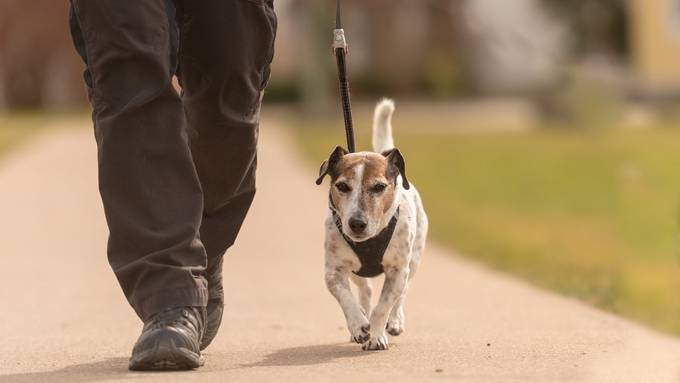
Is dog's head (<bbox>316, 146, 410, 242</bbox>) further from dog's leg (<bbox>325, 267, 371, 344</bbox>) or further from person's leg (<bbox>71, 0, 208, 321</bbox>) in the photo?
person's leg (<bbox>71, 0, 208, 321</bbox>)

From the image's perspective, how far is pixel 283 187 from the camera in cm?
1711

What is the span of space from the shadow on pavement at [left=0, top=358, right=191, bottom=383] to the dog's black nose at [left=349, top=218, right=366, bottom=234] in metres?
1.03

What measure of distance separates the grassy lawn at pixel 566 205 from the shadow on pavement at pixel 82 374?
3.18 metres

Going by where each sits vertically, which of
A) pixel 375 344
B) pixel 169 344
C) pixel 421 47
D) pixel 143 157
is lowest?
pixel 421 47

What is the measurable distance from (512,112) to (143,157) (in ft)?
130

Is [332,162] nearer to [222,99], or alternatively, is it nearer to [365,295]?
[222,99]

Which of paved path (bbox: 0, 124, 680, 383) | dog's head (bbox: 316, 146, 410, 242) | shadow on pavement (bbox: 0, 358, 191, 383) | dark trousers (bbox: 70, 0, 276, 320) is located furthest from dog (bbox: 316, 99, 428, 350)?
shadow on pavement (bbox: 0, 358, 191, 383)

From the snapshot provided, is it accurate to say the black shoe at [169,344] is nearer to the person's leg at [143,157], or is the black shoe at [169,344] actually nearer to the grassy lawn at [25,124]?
the person's leg at [143,157]

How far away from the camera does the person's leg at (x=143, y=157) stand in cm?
530

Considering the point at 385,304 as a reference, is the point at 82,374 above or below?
above

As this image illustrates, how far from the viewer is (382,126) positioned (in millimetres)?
7441

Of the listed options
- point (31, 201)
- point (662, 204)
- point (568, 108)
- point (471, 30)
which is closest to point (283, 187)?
point (31, 201)

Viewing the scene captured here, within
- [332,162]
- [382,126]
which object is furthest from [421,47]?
[332,162]

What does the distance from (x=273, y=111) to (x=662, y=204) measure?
1124 inches
